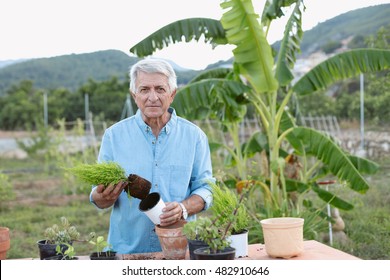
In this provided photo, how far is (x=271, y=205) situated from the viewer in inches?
215

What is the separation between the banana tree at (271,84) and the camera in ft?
15.8

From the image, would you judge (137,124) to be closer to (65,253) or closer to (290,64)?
(65,253)

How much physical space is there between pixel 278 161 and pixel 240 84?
0.78 metres

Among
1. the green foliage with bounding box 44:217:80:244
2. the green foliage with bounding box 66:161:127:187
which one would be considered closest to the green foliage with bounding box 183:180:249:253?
the green foliage with bounding box 66:161:127:187

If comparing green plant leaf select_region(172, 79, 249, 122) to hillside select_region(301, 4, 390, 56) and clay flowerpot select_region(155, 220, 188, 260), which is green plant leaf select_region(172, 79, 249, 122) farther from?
hillside select_region(301, 4, 390, 56)

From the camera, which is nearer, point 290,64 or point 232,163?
point 290,64

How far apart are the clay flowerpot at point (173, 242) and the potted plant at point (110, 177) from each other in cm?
16

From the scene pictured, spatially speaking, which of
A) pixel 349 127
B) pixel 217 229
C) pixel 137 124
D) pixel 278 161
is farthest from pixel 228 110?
pixel 349 127

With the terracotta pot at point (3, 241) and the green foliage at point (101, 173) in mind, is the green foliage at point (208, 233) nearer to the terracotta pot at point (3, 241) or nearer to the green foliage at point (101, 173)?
the green foliage at point (101, 173)

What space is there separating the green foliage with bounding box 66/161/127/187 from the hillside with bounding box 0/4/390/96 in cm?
774

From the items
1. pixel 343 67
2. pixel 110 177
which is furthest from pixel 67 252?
pixel 343 67

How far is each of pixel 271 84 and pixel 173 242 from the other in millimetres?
3153

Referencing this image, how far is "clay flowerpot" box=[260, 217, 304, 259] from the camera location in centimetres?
214

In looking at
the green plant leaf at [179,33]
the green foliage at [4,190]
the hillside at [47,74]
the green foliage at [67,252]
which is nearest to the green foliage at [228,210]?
the green foliage at [67,252]
